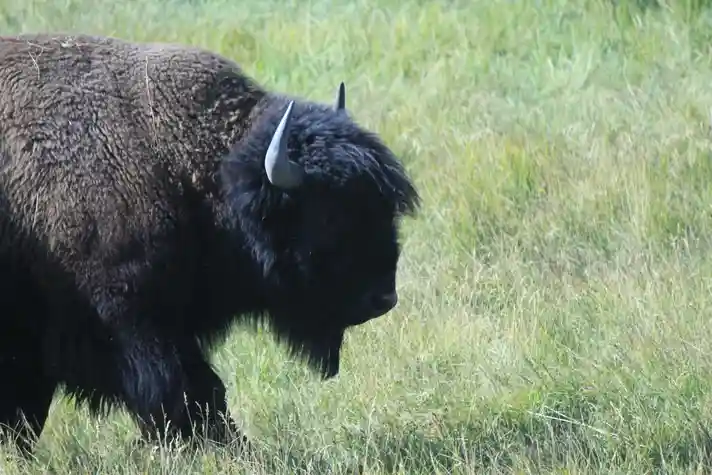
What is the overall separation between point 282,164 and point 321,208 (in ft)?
0.72

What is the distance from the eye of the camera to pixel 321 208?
431 cm

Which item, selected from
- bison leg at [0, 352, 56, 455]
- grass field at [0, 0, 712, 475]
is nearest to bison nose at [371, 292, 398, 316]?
grass field at [0, 0, 712, 475]

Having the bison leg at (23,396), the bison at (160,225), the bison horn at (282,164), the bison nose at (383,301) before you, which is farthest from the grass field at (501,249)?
the bison horn at (282,164)

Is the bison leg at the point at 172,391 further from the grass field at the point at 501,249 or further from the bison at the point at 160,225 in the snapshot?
the grass field at the point at 501,249

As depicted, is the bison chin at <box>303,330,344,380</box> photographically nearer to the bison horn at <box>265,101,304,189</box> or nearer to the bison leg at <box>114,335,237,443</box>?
the bison leg at <box>114,335,237,443</box>

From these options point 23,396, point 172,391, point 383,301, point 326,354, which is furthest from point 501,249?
point 23,396

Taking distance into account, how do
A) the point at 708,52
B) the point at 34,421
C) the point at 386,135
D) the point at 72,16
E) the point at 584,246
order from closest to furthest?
the point at 34,421
the point at 584,246
the point at 386,135
the point at 708,52
the point at 72,16

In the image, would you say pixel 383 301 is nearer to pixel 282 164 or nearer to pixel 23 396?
pixel 282 164

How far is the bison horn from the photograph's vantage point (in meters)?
4.19

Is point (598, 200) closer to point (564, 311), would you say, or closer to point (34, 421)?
point (564, 311)

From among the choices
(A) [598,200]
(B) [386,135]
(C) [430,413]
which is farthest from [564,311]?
(B) [386,135]

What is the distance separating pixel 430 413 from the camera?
459 centimetres

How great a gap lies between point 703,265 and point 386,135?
2941 millimetres

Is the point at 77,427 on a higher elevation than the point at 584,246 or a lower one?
lower
